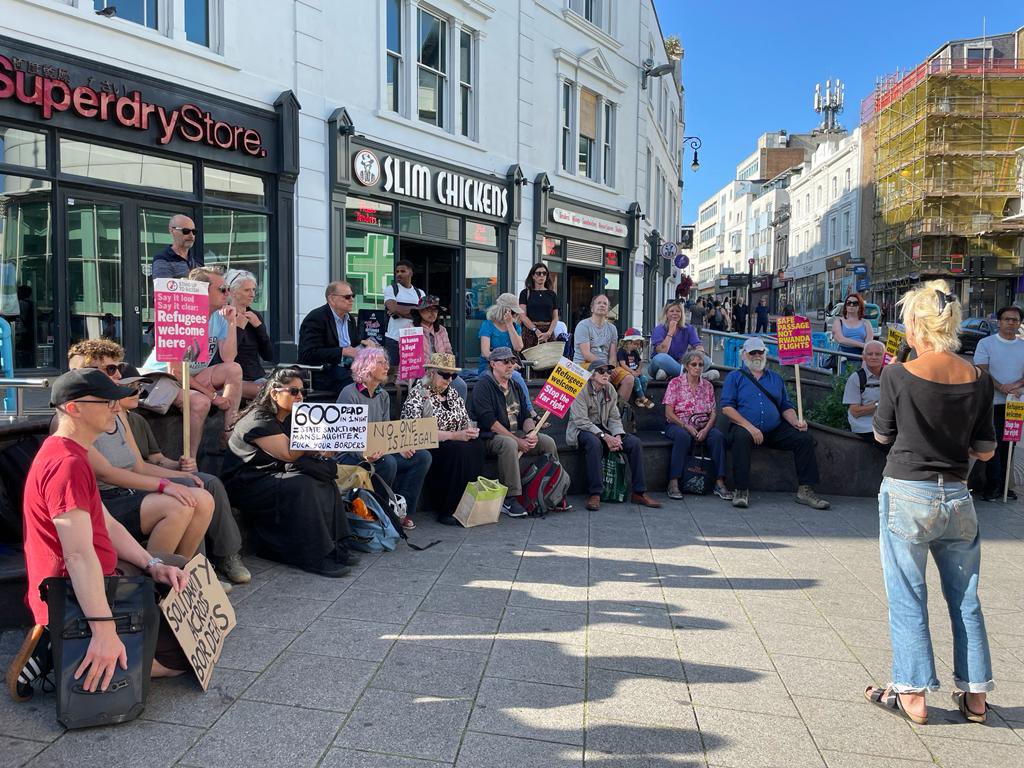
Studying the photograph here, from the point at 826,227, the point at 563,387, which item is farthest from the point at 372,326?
the point at 826,227

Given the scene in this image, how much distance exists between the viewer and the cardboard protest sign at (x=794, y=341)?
888 cm

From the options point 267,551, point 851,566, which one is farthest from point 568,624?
point 851,566

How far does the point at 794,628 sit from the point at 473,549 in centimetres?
247

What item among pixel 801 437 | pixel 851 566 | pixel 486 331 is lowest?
pixel 851 566

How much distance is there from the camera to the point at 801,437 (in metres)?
8.34

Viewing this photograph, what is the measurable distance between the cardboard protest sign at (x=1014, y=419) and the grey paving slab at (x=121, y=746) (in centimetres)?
836

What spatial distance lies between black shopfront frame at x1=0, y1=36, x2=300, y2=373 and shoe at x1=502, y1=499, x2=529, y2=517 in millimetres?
5316

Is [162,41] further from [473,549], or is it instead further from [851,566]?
[851,566]

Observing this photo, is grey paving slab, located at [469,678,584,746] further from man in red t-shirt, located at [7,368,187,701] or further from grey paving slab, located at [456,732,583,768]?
man in red t-shirt, located at [7,368,187,701]

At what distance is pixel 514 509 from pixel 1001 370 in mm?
5574

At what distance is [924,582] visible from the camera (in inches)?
139

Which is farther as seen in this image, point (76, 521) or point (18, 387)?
point (18, 387)

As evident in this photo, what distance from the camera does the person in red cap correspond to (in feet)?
31.0

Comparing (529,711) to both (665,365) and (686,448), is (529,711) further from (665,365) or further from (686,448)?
(665,365)
